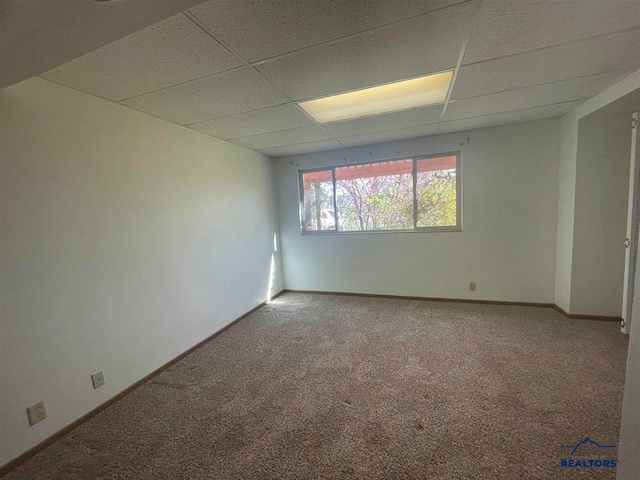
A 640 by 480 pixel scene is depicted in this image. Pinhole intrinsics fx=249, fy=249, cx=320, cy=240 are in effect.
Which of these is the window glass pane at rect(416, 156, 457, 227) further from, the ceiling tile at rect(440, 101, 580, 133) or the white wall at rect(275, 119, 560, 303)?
the ceiling tile at rect(440, 101, 580, 133)

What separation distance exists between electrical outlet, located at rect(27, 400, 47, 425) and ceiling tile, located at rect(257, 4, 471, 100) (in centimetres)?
256

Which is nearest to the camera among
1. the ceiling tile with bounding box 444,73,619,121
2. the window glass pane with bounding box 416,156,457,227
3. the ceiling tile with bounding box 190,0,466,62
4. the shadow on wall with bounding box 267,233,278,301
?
the ceiling tile with bounding box 190,0,466,62

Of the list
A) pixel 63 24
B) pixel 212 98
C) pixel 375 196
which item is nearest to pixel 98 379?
pixel 63 24

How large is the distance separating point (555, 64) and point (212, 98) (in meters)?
2.54

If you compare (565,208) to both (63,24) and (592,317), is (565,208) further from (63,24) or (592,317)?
(63,24)

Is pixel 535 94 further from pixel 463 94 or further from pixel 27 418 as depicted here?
pixel 27 418

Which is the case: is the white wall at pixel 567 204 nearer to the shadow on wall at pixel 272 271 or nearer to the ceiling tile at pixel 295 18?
the ceiling tile at pixel 295 18

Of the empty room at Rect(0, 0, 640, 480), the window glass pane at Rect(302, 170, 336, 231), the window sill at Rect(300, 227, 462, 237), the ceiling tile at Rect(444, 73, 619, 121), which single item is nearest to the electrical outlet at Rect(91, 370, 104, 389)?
the empty room at Rect(0, 0, 640, 480)

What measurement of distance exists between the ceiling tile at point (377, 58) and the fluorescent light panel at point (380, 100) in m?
0.38

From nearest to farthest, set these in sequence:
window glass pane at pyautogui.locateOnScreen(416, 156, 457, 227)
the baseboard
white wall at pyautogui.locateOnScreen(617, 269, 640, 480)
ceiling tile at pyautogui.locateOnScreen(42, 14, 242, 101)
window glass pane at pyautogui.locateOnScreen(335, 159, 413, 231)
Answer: white wall at pyautogui.locateOnScreen(617, 269, 640, 480)
ceiling tile at pyautogui.locateOnScreen(42, 14, 242, 101)
the baseboard
window glass pane at pyautogui.locateOnScreen(416, 156, 457, 227)
window glass pane at pyautogui.locateOnScreen(335, 159, 413, 231)

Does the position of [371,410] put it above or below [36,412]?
below

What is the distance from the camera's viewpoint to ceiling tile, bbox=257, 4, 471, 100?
1.36 m

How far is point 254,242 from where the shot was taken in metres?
3.72

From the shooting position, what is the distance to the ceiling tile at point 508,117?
2.67 meters
